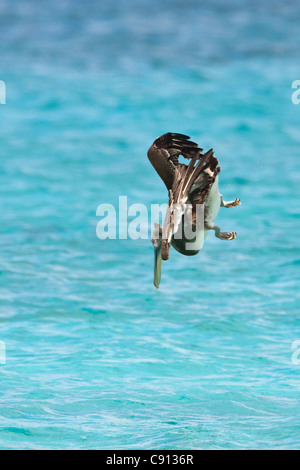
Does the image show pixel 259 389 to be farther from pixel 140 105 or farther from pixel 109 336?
pixel 140 105

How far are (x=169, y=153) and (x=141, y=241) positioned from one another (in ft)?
24.1

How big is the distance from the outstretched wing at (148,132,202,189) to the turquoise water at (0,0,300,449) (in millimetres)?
2540

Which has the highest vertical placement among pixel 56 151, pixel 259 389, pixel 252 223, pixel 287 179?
pixel 56 151

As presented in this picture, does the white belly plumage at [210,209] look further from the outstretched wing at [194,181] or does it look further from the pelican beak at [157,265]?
the pelican beak at [157,265]

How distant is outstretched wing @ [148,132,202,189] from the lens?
16.5 ft

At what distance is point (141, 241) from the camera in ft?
40.6

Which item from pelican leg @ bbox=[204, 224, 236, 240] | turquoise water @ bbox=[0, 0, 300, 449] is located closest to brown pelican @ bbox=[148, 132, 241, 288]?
pelican leg @ bbox=[204, 224, 236, 240]

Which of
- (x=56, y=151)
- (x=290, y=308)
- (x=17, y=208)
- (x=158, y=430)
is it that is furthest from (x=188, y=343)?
(x=56, y=151)

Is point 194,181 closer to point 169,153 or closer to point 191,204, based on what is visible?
point 191,204

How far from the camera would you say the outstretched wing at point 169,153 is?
504cm

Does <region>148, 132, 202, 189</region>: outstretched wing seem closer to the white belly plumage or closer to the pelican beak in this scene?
the white belly plumage

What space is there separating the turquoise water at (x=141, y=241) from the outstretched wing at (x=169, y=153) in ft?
8.33

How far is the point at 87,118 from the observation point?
55.0ft

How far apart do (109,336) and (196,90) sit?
932 cm
